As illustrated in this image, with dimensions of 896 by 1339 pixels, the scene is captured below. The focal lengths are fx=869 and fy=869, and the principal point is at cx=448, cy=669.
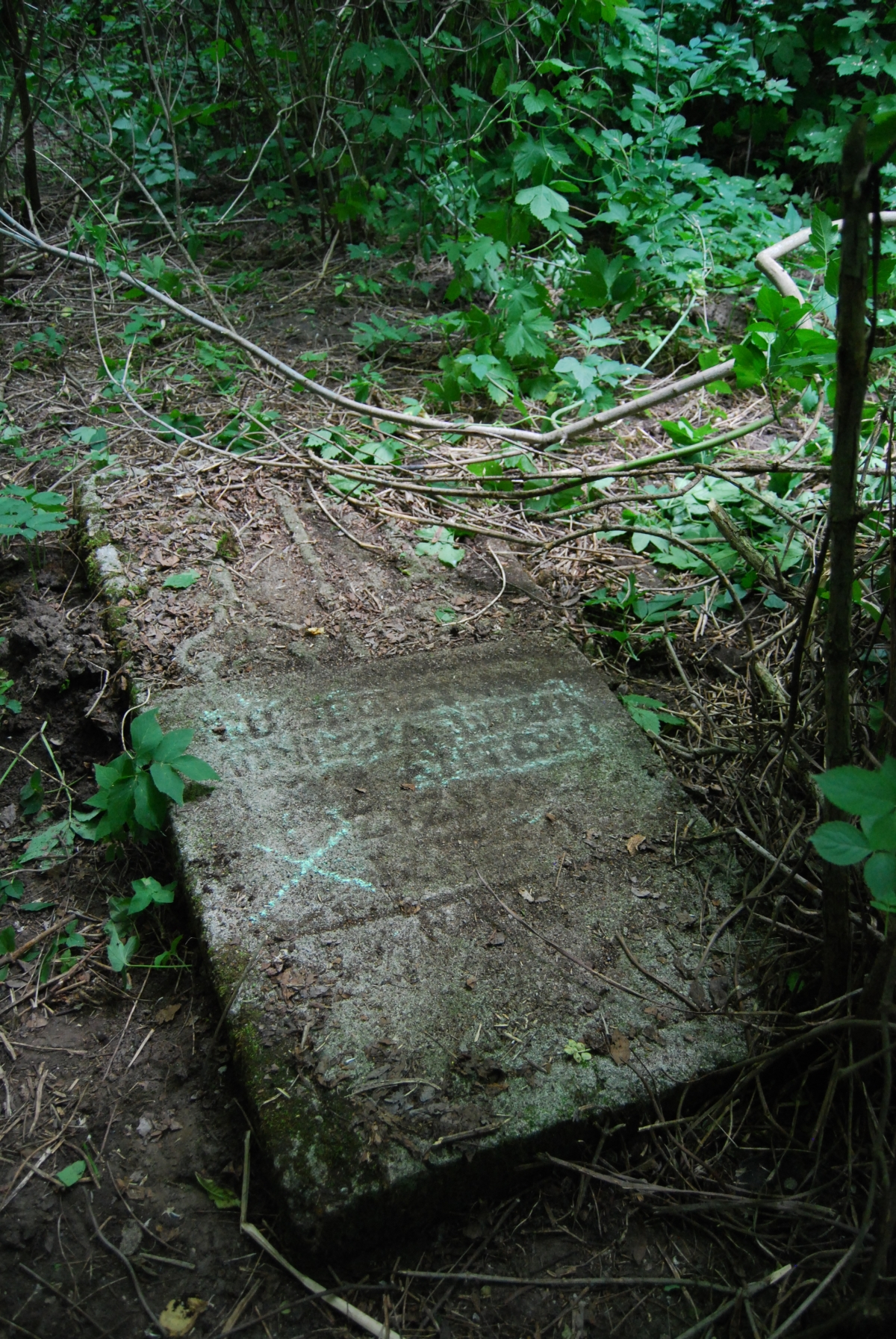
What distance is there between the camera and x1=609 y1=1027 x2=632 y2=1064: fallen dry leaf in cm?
146

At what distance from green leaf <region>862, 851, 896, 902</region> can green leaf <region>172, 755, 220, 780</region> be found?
1201mm

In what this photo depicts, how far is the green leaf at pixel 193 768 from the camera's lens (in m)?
1.77

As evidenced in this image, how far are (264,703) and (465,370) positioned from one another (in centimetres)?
181

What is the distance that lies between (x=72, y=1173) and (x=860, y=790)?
1.36 metres

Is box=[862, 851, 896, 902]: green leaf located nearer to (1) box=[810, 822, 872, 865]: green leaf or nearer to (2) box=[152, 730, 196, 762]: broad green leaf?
(1) box=[810, 822, 872, 865]: green leaf

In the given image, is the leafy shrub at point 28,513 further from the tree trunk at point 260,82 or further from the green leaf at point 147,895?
the tree trunk at point 260,82

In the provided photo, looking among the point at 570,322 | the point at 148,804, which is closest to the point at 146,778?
the point at 148,804

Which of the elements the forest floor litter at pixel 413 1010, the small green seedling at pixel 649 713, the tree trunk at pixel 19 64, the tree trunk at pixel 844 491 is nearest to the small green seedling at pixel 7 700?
the forest floor litter at pixel 413 1010

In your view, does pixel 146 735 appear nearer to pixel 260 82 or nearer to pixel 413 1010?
pixel 413 1010

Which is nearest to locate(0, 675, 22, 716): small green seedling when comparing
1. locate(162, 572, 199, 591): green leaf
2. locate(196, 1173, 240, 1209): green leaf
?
locate(162, 572, 199, 591): green leaf

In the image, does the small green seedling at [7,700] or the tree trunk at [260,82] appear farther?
the tree trunk at [260,82]

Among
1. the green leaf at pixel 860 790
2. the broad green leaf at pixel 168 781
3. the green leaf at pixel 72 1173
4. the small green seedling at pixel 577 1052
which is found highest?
the green leaf at pixel 860 790

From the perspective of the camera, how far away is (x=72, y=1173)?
1423 millimetres

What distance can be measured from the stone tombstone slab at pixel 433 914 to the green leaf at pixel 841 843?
499 mm
